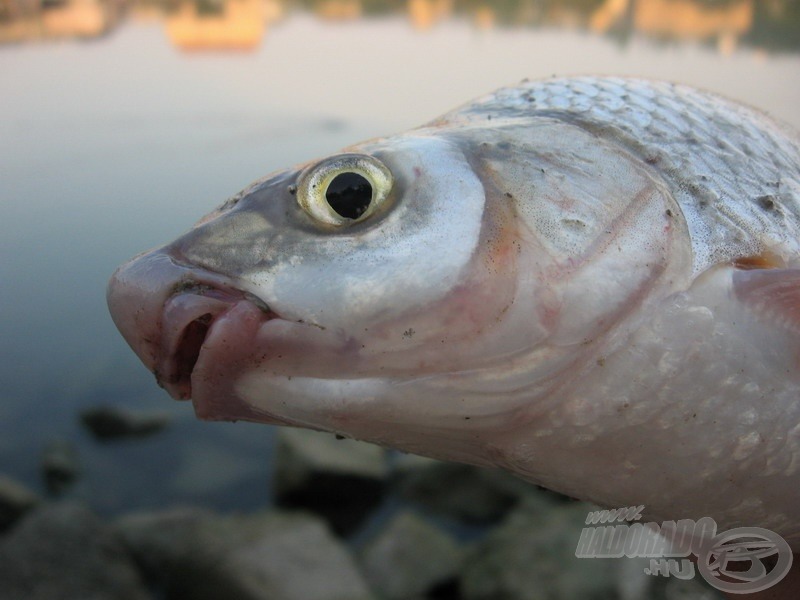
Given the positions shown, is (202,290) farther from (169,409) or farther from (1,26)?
(1,26)

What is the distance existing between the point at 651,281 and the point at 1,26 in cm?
2403

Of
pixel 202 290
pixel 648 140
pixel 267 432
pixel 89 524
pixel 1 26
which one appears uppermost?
pixel 648 140

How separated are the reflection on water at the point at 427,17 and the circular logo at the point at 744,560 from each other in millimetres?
17801

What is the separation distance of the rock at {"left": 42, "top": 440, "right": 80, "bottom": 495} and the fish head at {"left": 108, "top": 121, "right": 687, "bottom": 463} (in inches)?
307

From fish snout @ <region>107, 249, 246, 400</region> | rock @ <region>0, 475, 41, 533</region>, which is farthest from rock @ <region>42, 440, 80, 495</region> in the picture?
fish snout @ <region>107, 249, 246, 400</region>

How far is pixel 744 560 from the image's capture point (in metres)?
1.84

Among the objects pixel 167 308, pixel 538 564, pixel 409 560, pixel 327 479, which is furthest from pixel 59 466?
pixel 167 308

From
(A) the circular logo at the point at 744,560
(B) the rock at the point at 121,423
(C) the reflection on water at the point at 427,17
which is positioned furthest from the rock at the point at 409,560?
(C) the reflection on water at the point at 427,17

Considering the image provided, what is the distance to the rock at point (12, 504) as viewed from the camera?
670 centimetres

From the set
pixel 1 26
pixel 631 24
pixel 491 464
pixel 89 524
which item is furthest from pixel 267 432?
pixel 631 24

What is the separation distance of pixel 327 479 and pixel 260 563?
2028mm

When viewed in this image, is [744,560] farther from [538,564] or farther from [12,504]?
[12,504]

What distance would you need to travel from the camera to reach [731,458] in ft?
5.02

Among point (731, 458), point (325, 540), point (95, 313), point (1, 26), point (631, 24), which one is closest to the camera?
point (731, 458)
